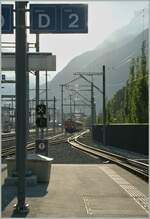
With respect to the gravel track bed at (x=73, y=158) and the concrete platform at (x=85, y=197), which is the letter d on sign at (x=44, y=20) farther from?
the gravel track bed at (x=73, y=158)

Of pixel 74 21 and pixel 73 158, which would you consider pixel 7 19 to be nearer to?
pixel 74 21

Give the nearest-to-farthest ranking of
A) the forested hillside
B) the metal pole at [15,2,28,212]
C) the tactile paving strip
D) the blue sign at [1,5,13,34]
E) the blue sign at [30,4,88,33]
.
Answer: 1. the metal pole at [15,2,28,212]
2. the blue sign at [1,5,13,34]
3. the blue sign at [30,4,88,33]
4. the tactile paving strip
5. the forested hillside

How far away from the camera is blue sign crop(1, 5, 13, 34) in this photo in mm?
11086

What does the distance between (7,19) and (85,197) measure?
4411 millimetres

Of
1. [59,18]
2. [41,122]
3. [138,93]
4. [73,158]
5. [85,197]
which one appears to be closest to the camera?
[59,18]

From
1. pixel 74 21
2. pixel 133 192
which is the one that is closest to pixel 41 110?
pixel 133 192

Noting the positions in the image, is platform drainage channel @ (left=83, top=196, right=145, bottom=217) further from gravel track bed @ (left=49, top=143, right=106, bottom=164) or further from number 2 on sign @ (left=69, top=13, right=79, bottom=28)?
gravel track bed @ (left=49, top=143, right=106, bottom=164)

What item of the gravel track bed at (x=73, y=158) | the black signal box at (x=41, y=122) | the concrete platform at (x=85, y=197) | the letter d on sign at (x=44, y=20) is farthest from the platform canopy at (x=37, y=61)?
the letter d on sign at (x=44, y=20)

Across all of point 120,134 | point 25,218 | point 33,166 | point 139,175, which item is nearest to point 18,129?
point 25,218

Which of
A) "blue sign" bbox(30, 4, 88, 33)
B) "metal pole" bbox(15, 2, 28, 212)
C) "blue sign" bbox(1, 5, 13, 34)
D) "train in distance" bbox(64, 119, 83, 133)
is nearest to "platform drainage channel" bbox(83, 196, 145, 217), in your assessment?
"metal pole" bbox(15, 2, 28, 212)

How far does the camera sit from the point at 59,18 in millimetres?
11320

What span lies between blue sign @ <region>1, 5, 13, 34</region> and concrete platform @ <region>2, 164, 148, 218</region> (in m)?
3.55

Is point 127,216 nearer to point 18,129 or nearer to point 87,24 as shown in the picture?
point 18,129

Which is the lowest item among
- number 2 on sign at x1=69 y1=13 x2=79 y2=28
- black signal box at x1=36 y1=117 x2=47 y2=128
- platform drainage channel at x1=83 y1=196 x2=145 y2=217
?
platform drainage channel at x1=83 y1=196 x2=145 y2=217
